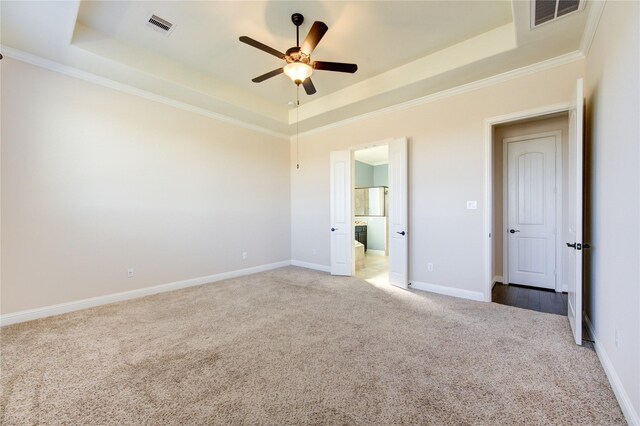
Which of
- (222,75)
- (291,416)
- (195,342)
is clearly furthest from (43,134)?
(291,416)

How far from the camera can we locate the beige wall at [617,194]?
1527mm

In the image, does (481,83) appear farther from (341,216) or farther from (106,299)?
(106,299)

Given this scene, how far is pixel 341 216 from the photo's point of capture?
16.7ft

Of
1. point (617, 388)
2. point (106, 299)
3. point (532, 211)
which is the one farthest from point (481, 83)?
point (106, 299)

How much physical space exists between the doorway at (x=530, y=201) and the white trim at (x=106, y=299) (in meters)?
4.40

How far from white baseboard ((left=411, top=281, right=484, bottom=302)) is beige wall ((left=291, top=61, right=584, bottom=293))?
0.16 ft

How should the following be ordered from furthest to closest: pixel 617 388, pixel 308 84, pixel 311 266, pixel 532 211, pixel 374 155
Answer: pixel 374 155 → pixel 311 266 → pixel 532 211 → pixel 308 84 → pixel 617 388

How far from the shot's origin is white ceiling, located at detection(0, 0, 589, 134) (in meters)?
2.66

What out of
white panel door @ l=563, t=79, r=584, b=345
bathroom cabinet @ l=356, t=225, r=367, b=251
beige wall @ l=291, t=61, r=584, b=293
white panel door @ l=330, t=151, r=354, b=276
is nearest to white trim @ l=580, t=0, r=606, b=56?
beige wall @ l=291, t=61, r=584, b=293

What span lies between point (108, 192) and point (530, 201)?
6.17 meters

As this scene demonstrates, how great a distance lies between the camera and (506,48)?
2945mm

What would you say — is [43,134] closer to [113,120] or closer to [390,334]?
[113,120]

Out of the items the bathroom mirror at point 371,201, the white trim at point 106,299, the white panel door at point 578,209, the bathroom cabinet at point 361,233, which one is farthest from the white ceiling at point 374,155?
the white panel door at point 578,209

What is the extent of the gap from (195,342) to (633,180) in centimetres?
341
